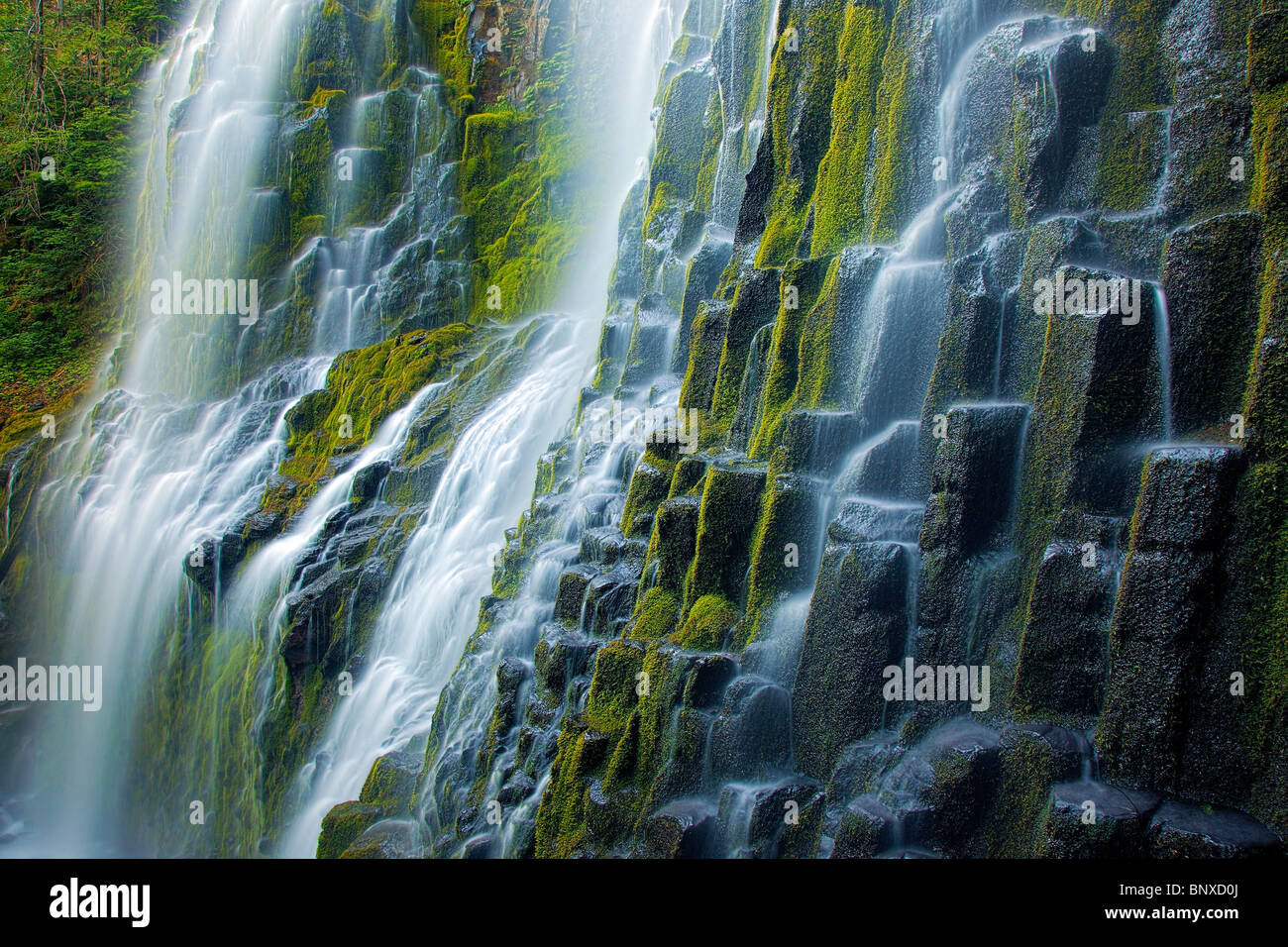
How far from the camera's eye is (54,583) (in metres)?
20.0

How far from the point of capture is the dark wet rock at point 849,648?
6.68 meters

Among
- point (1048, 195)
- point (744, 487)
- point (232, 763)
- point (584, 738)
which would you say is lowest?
point (232, 763)

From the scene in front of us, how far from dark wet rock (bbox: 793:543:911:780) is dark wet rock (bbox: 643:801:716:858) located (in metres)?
0.88

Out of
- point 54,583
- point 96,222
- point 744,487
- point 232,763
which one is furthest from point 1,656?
point 744,487

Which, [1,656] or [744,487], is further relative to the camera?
[1,656]

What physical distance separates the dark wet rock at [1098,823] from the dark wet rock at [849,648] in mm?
1531

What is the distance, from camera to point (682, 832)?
6590 mm

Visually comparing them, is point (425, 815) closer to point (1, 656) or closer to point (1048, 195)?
point (1048, 195)

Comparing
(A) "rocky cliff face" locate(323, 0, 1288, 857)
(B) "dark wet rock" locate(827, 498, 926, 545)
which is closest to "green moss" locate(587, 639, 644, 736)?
(A) "rocky cliff face" locate(323, 0, 1288, 857)

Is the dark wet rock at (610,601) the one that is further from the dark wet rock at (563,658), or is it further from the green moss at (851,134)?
the green moss at (851,134)

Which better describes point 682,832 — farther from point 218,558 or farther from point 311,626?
point 218,558

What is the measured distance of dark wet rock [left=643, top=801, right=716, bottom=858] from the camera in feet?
21.6

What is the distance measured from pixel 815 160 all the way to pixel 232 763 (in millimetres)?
13334

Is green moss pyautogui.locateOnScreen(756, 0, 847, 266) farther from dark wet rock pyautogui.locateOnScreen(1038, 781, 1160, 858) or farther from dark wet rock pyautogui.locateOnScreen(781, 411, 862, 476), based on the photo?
dark wet rock pyautogui.locateOnScreen(1038, 781, 1160, 858)
